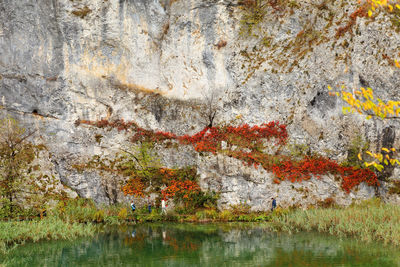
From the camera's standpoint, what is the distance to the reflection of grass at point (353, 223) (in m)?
17.7

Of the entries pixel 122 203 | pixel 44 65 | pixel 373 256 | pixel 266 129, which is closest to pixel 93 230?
pixel 122 203

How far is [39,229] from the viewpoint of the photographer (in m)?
20.8

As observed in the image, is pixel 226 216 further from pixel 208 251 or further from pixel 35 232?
pixel 35 232

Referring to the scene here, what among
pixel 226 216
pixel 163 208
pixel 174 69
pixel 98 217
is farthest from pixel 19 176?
pixel 174 69

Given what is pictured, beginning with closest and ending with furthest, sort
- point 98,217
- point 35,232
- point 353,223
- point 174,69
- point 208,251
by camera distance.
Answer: point 208,251, point 353,223, point 35,232, point 98,217, point 174,69

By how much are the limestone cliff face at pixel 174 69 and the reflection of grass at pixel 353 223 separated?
837 cm

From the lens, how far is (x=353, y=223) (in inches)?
786

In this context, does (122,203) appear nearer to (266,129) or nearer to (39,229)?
(39,229)

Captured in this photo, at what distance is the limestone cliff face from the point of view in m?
31.7

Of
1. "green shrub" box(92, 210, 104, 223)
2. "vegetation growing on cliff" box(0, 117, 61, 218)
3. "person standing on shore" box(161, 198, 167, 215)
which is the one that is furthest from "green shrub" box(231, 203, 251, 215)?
"vegetation growing on cliff" box(0, 117, 61, 218)

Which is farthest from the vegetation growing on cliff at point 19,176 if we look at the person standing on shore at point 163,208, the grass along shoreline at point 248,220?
the person standing on shore at point 163,208

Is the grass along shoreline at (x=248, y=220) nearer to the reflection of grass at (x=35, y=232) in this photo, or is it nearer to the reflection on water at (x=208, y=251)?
the reflection of grass at (x=35, y=232)

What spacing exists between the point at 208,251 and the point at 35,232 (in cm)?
1024

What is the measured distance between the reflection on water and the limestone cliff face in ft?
32.2
